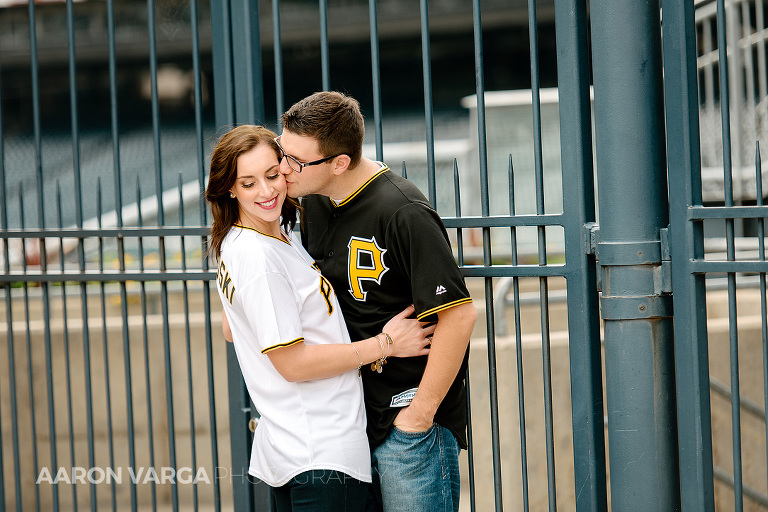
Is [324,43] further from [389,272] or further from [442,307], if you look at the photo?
[442,307]

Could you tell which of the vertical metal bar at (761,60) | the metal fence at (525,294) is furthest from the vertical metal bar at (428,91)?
the vertical metal bar at (761,60)

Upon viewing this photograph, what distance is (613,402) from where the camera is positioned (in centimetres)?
254

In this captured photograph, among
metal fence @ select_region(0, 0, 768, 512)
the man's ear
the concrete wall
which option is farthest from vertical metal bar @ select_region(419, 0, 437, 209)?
the concrete wall

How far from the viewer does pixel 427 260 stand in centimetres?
234

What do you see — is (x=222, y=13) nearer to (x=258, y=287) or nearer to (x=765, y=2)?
(x=258, y=287)

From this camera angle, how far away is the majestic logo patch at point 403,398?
2498mm

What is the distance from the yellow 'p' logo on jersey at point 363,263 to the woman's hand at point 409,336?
141 mm

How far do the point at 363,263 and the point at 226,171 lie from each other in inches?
19.0

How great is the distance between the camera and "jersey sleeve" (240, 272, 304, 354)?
2.27 metres

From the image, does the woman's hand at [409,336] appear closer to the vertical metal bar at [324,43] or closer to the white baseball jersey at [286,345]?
the white baseball jersey at [286,345]

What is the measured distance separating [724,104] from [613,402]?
92 cm

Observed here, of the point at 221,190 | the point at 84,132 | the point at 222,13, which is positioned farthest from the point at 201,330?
the point at 84,132

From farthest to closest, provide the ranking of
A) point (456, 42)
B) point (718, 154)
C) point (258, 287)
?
point (456, 42) → point (718, 154) → point (258, 287)

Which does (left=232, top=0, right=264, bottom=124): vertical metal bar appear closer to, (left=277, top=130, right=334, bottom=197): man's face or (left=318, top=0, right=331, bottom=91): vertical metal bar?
(left=318, top=0, right=331, bottom=91): vertical metal bar
